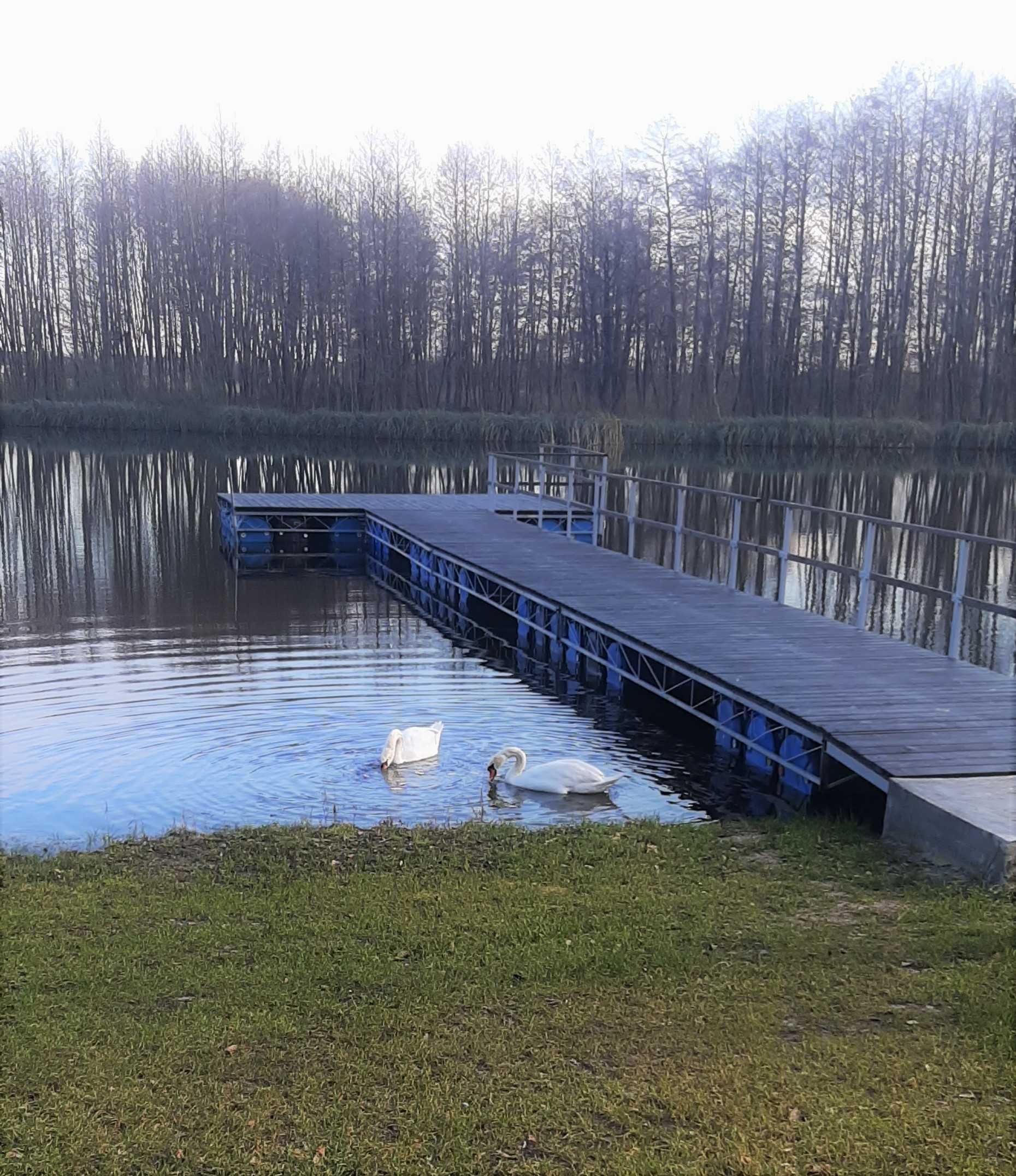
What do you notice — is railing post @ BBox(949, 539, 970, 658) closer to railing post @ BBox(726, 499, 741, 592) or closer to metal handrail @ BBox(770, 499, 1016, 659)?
metal handrail @ BBox(770, 499, 1016, 659)

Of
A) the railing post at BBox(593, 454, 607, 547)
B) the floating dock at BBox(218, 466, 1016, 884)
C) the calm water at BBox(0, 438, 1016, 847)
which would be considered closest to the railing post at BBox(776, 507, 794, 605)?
the floating dock at BBox(218, 466, 1016, 884)

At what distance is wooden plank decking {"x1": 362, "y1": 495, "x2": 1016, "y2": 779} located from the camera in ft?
22.5

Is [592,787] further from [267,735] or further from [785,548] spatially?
[785,548]

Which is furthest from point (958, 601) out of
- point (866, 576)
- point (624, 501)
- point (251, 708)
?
point (624, 501)

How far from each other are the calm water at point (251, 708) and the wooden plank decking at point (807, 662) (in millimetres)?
698

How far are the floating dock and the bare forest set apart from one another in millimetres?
28036

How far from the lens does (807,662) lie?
30.1ft

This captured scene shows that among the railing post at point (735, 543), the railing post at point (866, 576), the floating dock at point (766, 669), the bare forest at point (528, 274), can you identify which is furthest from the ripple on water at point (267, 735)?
the bare forest at point (528, 274)

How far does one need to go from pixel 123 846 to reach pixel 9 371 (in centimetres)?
4462

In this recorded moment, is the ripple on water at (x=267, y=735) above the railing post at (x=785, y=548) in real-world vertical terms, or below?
below

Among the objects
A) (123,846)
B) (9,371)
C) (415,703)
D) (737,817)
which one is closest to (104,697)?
(415,703)

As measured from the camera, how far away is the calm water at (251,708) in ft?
24.4

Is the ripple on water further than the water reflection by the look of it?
No

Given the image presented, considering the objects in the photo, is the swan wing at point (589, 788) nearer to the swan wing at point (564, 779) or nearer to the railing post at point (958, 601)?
the swan wing at point (564, 779)
